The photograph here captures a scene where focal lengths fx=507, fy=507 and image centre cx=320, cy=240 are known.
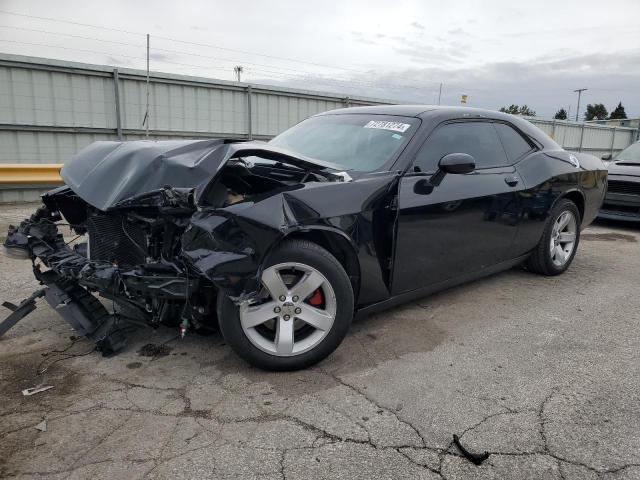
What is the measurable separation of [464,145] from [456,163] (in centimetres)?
64

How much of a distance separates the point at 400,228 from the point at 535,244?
2.14 meters

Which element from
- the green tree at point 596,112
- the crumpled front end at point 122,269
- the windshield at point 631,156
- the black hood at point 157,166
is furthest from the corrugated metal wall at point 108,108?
the green tree at point 596,112

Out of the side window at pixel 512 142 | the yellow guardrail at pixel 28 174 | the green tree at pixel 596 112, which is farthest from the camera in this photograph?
the green tree at pixel 596 112

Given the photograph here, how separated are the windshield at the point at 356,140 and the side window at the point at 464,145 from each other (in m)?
0.18

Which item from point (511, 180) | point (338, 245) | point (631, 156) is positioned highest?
point (631, 156)

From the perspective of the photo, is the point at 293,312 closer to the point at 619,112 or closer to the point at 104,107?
the point at 104,107

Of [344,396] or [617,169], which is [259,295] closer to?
[344,396]

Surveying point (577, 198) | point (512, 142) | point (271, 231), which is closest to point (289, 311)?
point (271, 231)

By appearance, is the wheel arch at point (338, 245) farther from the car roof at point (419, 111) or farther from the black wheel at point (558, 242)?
the black wheel at point (558, 242)

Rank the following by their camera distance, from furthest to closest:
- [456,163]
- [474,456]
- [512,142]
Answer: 1. [512,142]
2. [456,163]
3. [474,456]

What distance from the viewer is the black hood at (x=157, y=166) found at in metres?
2.86

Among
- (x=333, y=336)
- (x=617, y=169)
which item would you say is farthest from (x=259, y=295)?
(x=617, y=169)

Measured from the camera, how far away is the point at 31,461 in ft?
7.12

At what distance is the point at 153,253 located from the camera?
3020 millimetres
